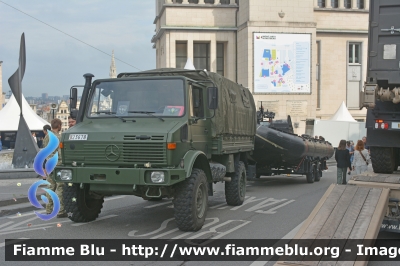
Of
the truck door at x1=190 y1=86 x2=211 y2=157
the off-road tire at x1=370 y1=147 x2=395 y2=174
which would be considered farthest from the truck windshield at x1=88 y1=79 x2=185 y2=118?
the off-road tire at x1=370 y1=147 x2=395 y2=174

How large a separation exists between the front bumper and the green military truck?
0.02 meters

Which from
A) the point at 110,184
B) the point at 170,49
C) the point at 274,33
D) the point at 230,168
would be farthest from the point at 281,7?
the point at 110,184

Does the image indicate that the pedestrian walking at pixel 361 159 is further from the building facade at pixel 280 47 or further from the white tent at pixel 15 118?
the building facade at pixel 280 47

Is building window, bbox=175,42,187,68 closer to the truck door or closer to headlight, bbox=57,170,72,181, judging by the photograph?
the truck door

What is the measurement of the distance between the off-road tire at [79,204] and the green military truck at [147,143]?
2 centimetres

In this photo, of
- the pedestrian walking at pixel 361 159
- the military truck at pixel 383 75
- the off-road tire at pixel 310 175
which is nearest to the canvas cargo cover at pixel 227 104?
the military truck at pixel 383 75

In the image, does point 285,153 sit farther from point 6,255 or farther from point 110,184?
point 6,255

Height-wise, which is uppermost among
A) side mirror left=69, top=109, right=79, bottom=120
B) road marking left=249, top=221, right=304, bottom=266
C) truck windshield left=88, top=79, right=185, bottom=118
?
truck windshield left=88, top=79, right=185, bottom=118

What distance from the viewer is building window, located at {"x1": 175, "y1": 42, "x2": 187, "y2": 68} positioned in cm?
5553

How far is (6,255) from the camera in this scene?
7379 mm

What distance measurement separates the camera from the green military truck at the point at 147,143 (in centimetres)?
847

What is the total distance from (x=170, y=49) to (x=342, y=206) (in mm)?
45980

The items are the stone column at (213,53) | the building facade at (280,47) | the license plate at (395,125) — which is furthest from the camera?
the stone column at (213,53)

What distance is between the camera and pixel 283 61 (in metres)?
48.4
